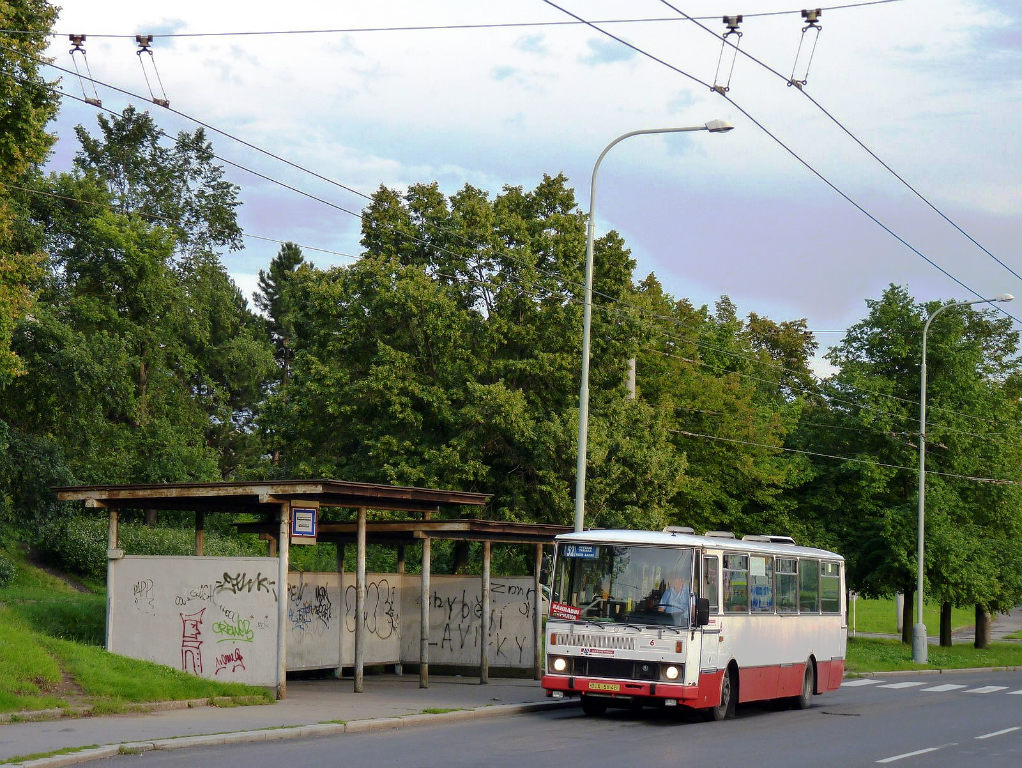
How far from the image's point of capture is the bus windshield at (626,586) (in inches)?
733

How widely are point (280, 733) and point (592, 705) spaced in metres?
6.51

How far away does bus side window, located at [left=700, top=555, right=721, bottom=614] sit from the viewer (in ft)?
62.3

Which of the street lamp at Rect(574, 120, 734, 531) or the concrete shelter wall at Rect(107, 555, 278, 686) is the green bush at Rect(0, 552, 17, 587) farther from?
the street lamp at Rect(574, 120, 734, 531)

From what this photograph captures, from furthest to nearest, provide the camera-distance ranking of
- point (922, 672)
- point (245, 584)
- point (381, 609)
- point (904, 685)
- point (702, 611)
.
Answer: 1. point (922, 672)
2. point (904, 685)
3. point (381, 609)
4. point (245, 584)
5. point (702, 611)

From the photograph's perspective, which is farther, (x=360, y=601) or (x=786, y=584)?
(x=786, y=584)

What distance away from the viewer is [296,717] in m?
16.9

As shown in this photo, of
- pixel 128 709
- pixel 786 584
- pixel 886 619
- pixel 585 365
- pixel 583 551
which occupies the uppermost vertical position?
pixel 585 365

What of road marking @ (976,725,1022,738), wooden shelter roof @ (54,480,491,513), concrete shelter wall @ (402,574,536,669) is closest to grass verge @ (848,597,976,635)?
concrete shelter wall @ (402,574,536,669)

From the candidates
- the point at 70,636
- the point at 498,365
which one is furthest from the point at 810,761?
the point at 498,365

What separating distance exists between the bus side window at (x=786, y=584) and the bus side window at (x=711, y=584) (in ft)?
9.30

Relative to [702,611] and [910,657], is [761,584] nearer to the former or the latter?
[702,611]

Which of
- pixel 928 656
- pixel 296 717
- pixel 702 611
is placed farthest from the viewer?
pixel 928 656

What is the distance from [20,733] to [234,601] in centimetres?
597

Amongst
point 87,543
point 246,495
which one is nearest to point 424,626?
point 246,495
